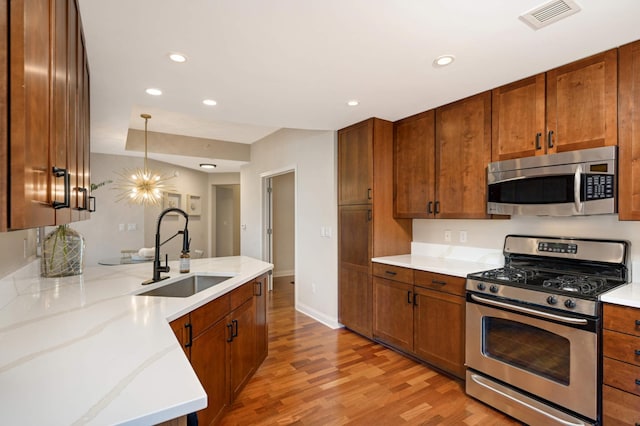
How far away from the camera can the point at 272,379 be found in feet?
8.62

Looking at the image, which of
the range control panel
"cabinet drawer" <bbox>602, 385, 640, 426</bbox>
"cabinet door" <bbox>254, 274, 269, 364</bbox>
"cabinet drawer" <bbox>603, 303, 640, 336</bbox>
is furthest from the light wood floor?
the range control panel

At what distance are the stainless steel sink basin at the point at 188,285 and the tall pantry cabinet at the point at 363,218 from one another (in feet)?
5.12

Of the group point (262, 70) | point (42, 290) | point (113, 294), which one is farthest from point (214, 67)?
point (42, 290)

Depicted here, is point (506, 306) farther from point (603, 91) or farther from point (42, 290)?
point (42, 290)

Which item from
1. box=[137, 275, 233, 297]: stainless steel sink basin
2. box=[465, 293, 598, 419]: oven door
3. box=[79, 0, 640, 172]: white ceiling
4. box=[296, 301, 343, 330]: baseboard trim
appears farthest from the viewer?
box=[296, 301, 343, 330]: baseboard trim

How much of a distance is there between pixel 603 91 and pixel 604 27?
44 centimetres

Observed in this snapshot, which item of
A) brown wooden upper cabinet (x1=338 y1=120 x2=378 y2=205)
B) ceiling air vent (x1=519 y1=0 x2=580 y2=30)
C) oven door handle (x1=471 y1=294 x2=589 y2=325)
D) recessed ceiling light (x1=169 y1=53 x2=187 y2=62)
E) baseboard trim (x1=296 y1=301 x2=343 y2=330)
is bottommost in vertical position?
baseboard trim (x1=296 y1=301 x2=343 y2=330)

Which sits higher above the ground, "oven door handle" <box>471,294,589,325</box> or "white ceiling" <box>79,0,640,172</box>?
"white ceiling" <box>79,0,640,172</box>

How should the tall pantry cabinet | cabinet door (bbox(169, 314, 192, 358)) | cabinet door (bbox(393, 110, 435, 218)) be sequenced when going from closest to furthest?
cabinet door (bbox(169, 314, 192, 358)), cabinet door (bbox(393, 110, 435, 218)), the tall pantry cabinet

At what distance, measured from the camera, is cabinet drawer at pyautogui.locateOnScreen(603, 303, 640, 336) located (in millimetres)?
1683

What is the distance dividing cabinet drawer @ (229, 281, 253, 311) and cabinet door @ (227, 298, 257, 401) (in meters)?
0.04

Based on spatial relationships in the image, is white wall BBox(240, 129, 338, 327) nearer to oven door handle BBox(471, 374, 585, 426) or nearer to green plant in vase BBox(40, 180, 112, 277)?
oven door handle BBox(471, 374, 585, 426)

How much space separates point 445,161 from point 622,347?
5.97 ft

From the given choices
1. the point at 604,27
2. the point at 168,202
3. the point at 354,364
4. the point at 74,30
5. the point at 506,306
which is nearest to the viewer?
the point at 74,30
